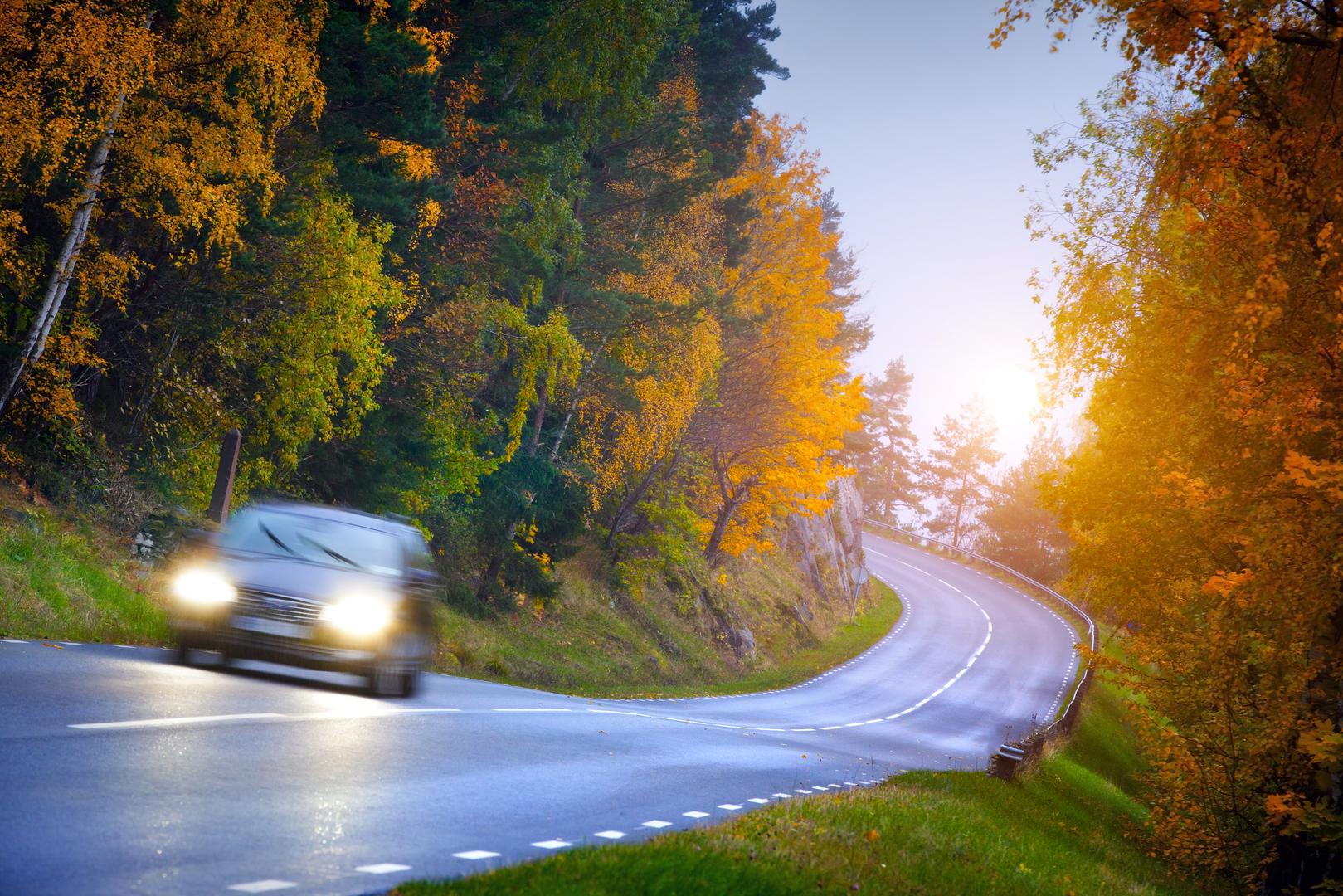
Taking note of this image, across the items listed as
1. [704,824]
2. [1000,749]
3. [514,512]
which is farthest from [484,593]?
[704,824]

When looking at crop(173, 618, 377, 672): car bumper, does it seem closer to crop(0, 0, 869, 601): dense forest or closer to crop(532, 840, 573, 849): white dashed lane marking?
crop(532, 840, 573, 849): white dashed lane marking

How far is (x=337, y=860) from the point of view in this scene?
242 inches

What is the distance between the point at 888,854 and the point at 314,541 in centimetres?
703

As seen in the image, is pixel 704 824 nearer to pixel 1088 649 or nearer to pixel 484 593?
pixel 1088 649

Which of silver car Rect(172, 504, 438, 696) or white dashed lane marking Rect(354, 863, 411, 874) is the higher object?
silver car Rect(172, 504, 438, 696)

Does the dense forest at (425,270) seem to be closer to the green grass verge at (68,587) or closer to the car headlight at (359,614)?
the green grass verge at (68,587)

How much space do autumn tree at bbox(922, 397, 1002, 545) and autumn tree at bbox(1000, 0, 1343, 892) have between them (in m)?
85.2

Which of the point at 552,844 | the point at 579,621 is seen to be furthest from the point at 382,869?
the point at 579,621

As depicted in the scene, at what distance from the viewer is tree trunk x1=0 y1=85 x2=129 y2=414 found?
15633 mm

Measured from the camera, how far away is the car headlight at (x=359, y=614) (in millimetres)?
11654

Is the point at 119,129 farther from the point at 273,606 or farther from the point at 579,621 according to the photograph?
the point at 579,621

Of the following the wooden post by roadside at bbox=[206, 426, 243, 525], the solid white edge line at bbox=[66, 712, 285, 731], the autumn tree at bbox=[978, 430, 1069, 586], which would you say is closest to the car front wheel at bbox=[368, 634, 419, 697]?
the solid white edge line at bbox=[66, 712, 285, 731]

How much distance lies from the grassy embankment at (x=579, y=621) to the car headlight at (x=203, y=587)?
2983 millimetres

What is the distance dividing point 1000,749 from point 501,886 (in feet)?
47.1
